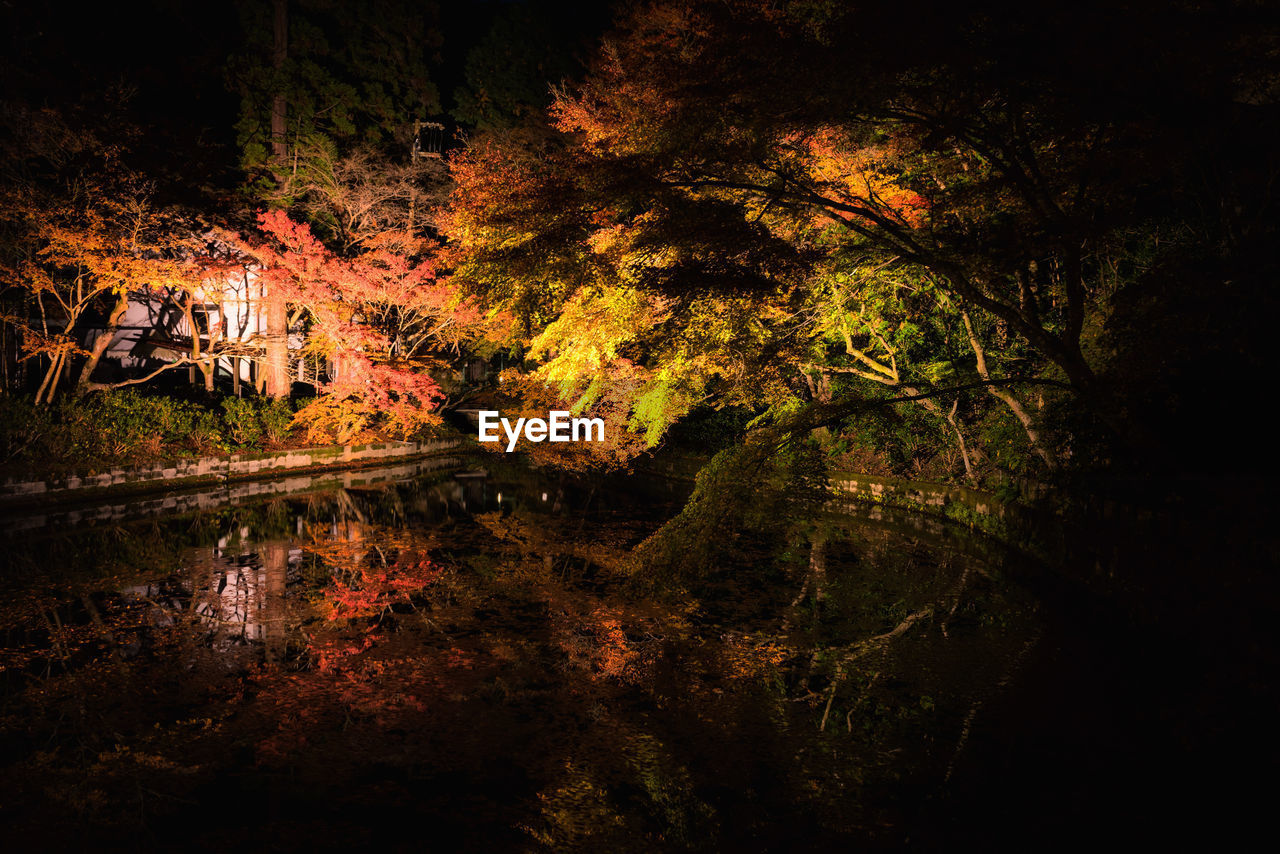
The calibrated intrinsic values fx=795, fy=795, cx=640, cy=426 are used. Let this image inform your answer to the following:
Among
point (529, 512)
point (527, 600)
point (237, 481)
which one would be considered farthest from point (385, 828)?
point (237, 481)

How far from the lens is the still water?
3877 millimetres

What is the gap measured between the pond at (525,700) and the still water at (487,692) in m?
0.02

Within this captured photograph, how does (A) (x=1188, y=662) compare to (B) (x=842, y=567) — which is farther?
(B) (x=842, y=567)

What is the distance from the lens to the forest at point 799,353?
5613 millimetres

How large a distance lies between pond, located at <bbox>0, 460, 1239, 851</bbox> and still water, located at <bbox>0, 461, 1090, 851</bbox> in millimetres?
23

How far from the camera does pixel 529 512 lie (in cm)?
1309

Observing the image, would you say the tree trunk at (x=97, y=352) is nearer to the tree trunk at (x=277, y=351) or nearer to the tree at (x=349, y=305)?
the tree at (x=349, y=305)

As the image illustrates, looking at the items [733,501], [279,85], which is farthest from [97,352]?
[733,501]

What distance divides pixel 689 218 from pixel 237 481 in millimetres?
10884

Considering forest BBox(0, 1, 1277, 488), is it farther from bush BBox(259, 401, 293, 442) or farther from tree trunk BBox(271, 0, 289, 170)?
bush BBox(259, 401, 293, 442)

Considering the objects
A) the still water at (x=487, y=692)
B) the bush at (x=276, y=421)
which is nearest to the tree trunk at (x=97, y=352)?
the bush at (x=276, y=421)

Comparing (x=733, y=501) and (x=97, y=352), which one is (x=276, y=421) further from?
(x=733, y=501)

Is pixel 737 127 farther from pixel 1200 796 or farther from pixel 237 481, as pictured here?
pixel 237 481

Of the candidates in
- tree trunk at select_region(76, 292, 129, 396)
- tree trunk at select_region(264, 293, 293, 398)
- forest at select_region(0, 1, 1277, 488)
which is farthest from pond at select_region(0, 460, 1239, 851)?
tree trunk at select_region(264, 293, 293, 398)
